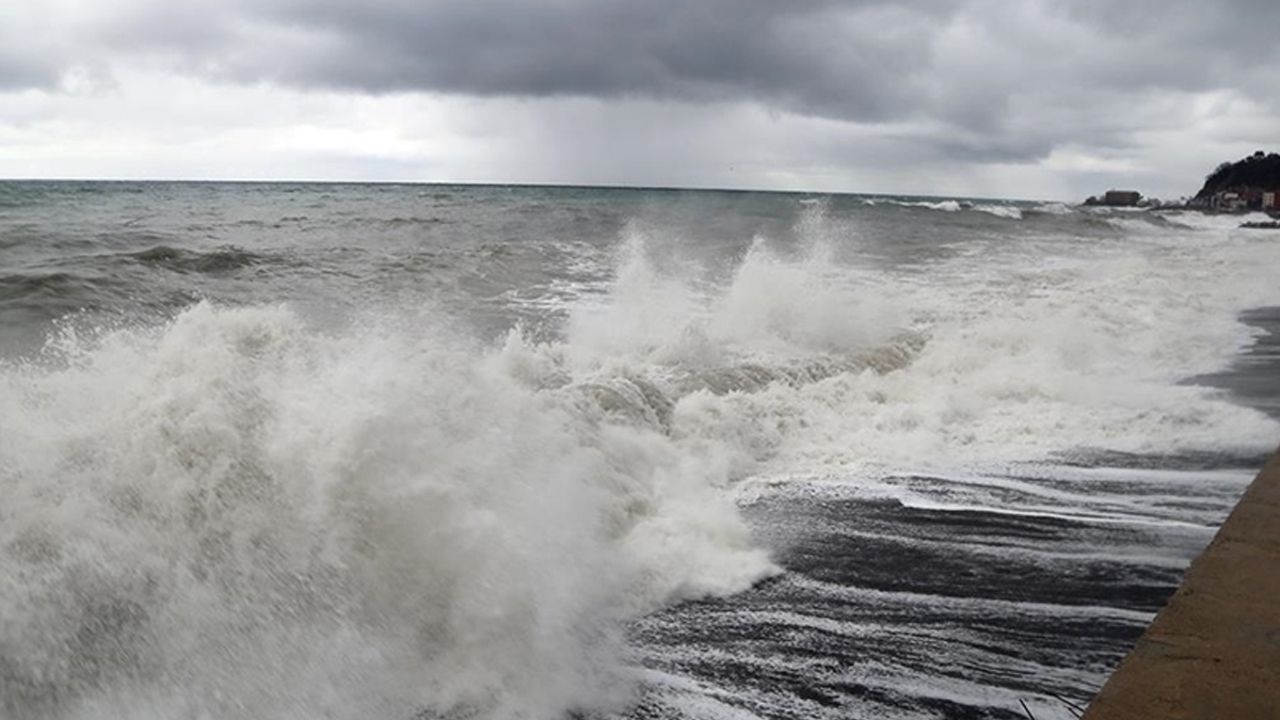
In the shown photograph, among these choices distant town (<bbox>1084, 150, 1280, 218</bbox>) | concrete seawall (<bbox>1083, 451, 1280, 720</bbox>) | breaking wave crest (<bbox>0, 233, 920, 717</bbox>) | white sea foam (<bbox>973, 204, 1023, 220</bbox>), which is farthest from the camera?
distant town (<bbox>1084, 150, 1280, 218</bbox>)

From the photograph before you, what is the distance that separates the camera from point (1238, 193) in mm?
74250

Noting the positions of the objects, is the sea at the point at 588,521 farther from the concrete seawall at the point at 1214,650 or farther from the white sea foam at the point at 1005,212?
the white sea foam at the point at 1005,212

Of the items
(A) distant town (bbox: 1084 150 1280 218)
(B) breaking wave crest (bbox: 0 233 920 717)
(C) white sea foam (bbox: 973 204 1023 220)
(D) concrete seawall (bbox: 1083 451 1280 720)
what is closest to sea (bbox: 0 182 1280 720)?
(B) breaking wave crest (bbox: 0 233 920 717)

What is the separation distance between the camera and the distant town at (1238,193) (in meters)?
67.3

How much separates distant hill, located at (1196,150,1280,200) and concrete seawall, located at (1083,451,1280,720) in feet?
286

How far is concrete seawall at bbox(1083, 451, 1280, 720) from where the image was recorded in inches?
92.4

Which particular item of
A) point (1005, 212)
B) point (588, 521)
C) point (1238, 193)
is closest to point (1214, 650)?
point (588, 521)

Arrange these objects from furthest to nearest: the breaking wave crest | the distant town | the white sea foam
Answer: the distant town < the white sea foam < the breaking wave crest

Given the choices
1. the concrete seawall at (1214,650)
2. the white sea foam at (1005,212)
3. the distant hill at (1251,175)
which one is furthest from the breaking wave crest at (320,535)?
the distant hill at (1251,175)

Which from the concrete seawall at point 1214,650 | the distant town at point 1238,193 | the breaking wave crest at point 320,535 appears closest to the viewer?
the concrete seawall at point 1214,650

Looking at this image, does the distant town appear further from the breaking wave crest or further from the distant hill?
the breaking wave crest

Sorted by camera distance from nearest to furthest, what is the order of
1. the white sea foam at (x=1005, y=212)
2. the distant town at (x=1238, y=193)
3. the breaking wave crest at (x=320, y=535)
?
the breaking wave crest at (x=320, y=535)
the white sea foam at (x=1005, y=212)
the distant town at (x=1238, y=193)

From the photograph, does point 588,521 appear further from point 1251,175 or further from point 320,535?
point 1251,175

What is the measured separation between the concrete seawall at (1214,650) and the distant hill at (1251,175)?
87.2 meters
